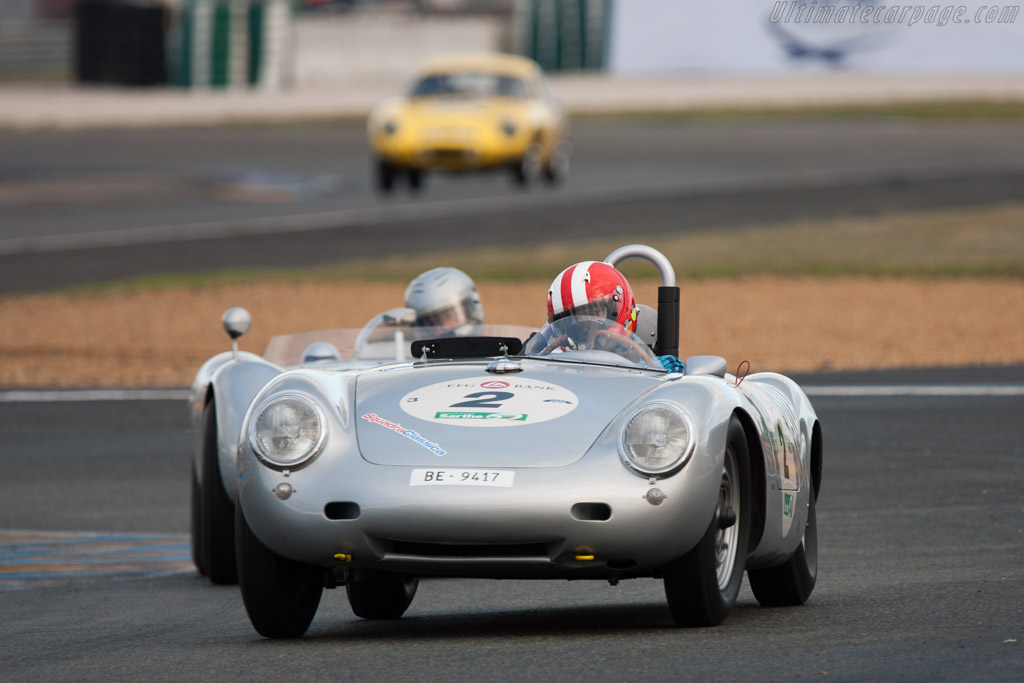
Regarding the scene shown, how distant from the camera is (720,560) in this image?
596 centimetres

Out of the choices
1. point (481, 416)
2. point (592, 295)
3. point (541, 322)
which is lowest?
point (541, 322)

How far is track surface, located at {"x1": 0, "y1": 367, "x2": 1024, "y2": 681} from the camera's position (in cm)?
517

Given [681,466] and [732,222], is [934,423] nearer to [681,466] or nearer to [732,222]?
[681,466]

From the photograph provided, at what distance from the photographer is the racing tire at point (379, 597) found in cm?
658

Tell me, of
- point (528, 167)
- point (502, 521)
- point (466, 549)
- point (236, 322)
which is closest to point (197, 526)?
point (236, 322)

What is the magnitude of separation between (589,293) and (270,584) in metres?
1.67

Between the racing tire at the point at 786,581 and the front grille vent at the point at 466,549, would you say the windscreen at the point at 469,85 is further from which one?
the front grille vent at the point at 466,549

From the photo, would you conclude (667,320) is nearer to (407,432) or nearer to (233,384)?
(407,432)

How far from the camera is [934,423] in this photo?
12.1 m

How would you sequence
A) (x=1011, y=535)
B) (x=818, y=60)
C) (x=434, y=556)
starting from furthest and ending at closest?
(x=818, y=60)
(x=1011, y=535)
(x=434, y=556)

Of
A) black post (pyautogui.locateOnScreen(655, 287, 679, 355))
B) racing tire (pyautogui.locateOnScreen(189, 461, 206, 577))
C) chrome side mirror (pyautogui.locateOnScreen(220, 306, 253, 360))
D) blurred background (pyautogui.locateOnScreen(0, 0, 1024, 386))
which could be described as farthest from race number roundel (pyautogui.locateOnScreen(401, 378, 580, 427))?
blurred background (pyautogui.locateOnScreen(0, 0, 1024, 386))

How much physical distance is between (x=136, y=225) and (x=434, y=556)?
20756 millimetres

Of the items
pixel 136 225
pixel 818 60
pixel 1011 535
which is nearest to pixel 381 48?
pixel 818 60

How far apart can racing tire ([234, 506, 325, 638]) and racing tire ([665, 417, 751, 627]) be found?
3.62 feet
